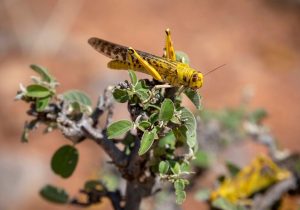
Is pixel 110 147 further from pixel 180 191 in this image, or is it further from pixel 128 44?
pixel 128 44

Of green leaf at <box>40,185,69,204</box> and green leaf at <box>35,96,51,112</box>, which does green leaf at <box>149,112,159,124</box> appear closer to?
green leaf at <box>35,96,51,112</box>

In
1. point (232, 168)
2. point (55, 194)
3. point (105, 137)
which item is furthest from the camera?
point (232, 168)

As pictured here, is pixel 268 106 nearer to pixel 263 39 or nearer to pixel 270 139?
pixel 263 39

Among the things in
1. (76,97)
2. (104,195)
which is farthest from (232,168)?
(76,97)

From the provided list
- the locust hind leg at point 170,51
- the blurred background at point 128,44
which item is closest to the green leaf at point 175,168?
the locust hind leg at point 170,51

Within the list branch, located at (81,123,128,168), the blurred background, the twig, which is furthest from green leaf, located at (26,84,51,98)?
the blurred background

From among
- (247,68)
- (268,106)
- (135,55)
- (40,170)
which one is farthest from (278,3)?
(135,55)
